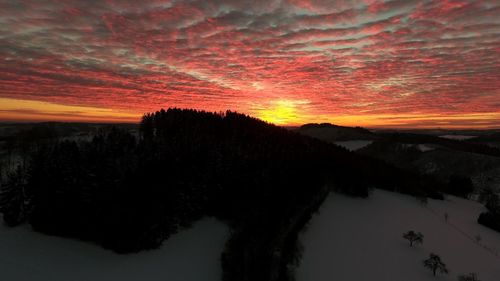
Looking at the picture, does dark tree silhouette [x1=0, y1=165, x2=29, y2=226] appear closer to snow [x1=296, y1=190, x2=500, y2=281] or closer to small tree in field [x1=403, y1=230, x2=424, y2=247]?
snow [x1=296, y1=190, x2=500, y2=281]

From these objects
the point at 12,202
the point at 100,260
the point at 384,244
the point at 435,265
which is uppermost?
the point at 435,265

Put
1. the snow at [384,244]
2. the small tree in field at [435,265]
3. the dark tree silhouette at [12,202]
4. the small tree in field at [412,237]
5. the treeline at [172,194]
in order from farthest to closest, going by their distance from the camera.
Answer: the dark tree silhouette at [12,202] < the small tree in field at [412,237] < the treeline at [172,194] < the snow at [384,244] < the small tree in field at [435,265]

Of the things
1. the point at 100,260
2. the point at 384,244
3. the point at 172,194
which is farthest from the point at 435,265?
the point at 100,260

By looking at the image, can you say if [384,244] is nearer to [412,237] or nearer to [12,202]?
[412,237]

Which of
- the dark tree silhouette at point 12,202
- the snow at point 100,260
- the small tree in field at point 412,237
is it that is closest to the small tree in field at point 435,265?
the small tree in field at point 412,237

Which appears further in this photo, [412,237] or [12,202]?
[12,202]

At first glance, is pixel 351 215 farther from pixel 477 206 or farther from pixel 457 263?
pixel 477 206

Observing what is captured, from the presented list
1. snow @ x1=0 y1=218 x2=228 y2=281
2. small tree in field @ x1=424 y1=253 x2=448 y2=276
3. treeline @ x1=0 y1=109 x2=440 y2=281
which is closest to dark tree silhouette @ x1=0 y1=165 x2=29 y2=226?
treeline @ x1=0 y1=109 x2=440 y2=281

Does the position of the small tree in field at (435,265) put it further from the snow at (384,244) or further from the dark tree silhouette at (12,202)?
the dark tree silhouette at (12,202)
